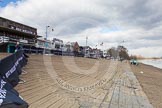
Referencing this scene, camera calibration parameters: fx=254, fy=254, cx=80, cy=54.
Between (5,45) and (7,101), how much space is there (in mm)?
32369

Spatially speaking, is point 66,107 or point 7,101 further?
point 66,107

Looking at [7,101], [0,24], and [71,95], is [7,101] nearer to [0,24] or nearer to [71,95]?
[71,95]

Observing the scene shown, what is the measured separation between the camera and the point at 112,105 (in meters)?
8.84

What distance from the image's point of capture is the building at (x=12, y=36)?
115 feet

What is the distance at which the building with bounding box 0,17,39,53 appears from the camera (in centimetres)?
3512

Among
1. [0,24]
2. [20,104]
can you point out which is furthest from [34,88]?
[0,24]

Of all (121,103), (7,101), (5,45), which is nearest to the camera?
(7,101)

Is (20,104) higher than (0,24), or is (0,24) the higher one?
(0,24)

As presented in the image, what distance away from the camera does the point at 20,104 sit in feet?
15.5

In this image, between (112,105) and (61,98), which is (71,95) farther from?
(112,105)

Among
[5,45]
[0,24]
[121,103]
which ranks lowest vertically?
[121,103]

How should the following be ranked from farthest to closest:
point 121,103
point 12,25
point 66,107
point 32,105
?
point 12,25 → point 121,103 → point 66,107 → point 32,105

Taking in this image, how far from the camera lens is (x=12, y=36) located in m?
53.6

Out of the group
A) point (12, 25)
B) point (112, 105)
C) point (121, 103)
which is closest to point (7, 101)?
point (112, 105)
